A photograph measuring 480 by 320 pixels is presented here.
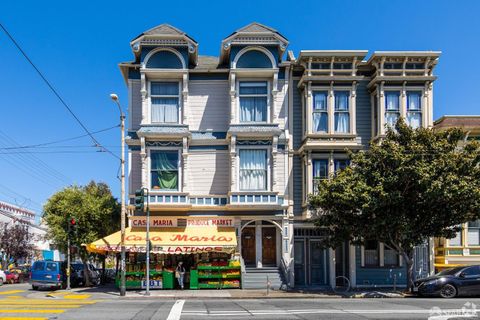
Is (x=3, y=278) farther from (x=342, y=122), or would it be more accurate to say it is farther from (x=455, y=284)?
(x=455, y=284)

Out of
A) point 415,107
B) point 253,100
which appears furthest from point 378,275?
point 253,100

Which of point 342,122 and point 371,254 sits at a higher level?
point 342,122

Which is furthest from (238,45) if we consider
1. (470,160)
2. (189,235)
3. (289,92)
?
(470,160)

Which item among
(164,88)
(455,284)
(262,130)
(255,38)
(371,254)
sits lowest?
(455,284)

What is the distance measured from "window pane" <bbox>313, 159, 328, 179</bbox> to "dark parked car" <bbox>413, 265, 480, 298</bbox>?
7.58 meters

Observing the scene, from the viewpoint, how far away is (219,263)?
2561cm

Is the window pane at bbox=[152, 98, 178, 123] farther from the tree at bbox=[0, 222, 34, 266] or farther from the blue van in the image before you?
the tree at bbox=[0, 222, 34, 266]

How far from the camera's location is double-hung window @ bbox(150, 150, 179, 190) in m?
26.2

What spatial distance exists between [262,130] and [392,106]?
6.91 metres

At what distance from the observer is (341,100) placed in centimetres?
2688

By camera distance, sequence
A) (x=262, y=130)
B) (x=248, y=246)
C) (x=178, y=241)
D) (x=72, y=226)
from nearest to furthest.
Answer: (x=178, y=241)
(x=262, y=130)
(x=248, y=246)
(x=72, y=226)

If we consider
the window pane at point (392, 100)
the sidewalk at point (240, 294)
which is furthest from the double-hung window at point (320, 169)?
the sidewalk at point (240, 294)

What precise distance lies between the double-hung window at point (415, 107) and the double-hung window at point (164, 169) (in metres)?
12.3

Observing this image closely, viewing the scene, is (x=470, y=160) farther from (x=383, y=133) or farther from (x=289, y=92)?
(x=289, y=92)
